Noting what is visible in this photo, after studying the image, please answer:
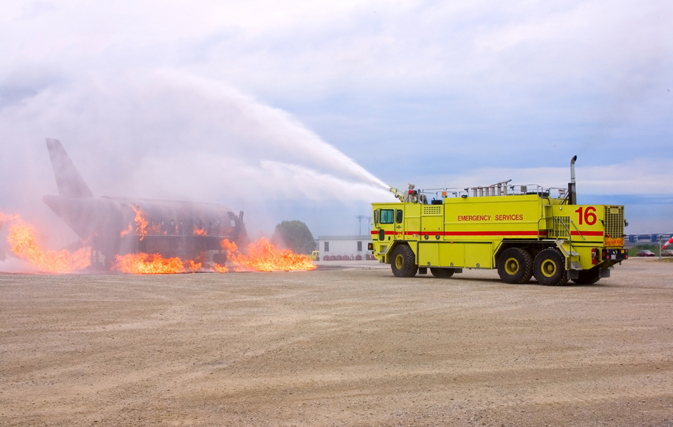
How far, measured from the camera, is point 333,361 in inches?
382

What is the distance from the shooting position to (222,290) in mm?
21578

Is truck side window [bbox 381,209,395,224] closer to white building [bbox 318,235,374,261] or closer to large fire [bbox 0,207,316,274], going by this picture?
large fire [bbox 0,207,316,274]

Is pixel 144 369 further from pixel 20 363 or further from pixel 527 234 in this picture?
pixel 527 234

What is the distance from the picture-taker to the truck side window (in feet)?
97.7

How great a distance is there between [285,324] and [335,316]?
1.69 metres

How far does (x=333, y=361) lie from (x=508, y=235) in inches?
688

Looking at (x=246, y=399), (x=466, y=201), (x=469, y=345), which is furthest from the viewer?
(x=466, y=201)

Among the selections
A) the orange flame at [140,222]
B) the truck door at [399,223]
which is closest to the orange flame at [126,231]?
the orange flame at [140,222]

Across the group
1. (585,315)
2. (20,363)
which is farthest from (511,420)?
(585,315)

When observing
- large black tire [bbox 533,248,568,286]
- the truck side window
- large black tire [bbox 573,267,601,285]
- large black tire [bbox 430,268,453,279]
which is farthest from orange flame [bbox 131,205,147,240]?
large black tire [bbox 573,267,601,285]

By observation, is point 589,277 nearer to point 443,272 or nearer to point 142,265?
point 443,272

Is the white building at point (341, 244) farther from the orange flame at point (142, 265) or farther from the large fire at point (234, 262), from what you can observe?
the orange flame at point (142, 265)

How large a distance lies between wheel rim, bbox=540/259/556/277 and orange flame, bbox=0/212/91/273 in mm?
23263

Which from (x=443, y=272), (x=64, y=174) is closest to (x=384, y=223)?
(x=443, y=272)
